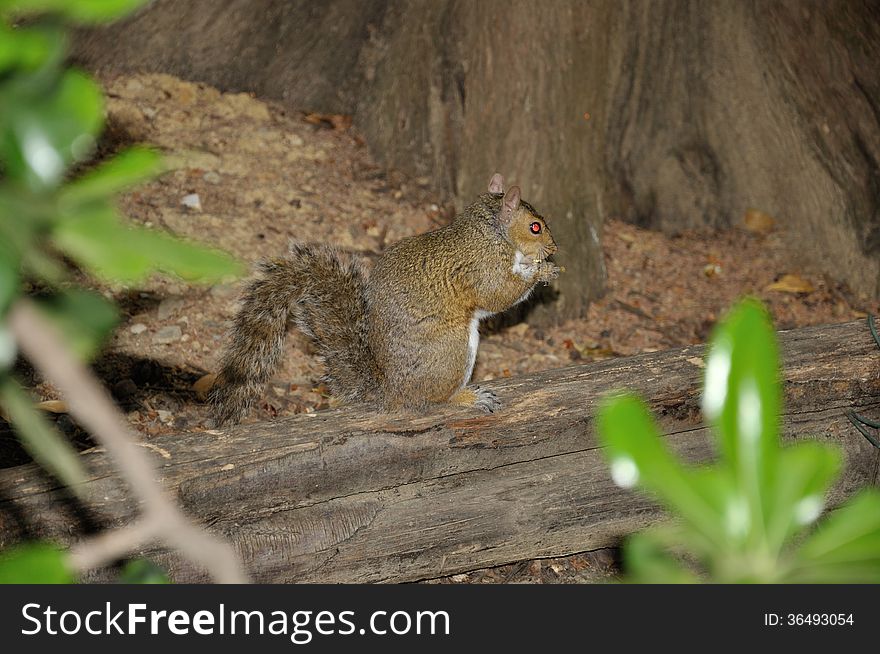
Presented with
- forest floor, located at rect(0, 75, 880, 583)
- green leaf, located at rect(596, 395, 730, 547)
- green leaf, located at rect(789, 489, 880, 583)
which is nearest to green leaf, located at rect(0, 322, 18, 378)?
green leaf, located at rect(596, 395, 730, 547)

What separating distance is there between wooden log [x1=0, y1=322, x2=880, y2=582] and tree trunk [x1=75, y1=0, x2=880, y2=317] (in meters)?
1.16

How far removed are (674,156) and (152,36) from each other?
2.16 meters

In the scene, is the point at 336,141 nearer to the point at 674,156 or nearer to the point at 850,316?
the point at 674,156

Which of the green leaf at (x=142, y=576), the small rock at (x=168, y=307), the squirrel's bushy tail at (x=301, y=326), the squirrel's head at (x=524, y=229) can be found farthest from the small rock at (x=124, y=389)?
the green leaf at (x=142, y=576)

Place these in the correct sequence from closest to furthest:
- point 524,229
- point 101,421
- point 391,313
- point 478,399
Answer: point 101,421
point 478,399
point 391,313
point 524,229

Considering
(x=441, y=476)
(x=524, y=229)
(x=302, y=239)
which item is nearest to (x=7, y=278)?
(x=441, y=476)

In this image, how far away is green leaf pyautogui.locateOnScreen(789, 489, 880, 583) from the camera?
451mm

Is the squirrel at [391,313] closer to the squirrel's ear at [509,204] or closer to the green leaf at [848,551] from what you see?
the squirrel's ear at [509,204]

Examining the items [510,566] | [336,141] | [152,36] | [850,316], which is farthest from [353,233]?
[850,316]

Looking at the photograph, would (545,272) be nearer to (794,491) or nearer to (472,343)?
(472,343)

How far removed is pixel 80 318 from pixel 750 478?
13.0 inches

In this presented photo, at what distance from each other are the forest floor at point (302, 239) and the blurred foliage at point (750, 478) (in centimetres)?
237

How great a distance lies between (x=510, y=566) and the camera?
2445mm

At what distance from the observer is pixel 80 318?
0.46 m
